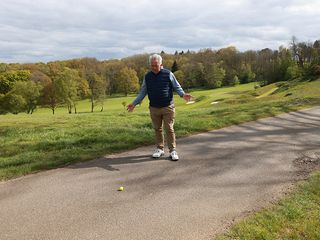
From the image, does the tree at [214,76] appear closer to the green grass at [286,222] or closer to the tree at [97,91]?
the tree at [97,91]

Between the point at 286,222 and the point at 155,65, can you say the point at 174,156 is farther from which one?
the point at 286,222

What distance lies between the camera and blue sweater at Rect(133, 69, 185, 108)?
25.4ft

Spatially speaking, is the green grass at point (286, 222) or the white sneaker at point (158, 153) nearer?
the green grass at point (286, 222)

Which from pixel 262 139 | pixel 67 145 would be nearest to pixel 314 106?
pixel 262 139

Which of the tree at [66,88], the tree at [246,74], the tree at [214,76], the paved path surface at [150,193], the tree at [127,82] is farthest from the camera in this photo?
the tree at [246,74]

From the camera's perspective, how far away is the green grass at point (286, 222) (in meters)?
4.43

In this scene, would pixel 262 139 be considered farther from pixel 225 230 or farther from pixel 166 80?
pixel 225 230

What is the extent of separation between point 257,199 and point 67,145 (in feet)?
17.6

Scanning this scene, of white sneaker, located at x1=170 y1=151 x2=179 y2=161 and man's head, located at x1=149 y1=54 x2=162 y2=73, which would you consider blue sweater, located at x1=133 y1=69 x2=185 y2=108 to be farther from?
white sneaker, located at x1=170 y1=151 x2=179 y2=161

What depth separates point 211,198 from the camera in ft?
18.4

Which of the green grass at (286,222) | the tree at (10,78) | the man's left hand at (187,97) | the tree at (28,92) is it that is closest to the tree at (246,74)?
the tree at (10,78)

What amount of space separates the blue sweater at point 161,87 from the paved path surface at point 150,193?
1.30 m

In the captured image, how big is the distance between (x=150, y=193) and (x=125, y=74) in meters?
92.8

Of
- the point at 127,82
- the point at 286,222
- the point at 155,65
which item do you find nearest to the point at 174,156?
the point at 155,65
